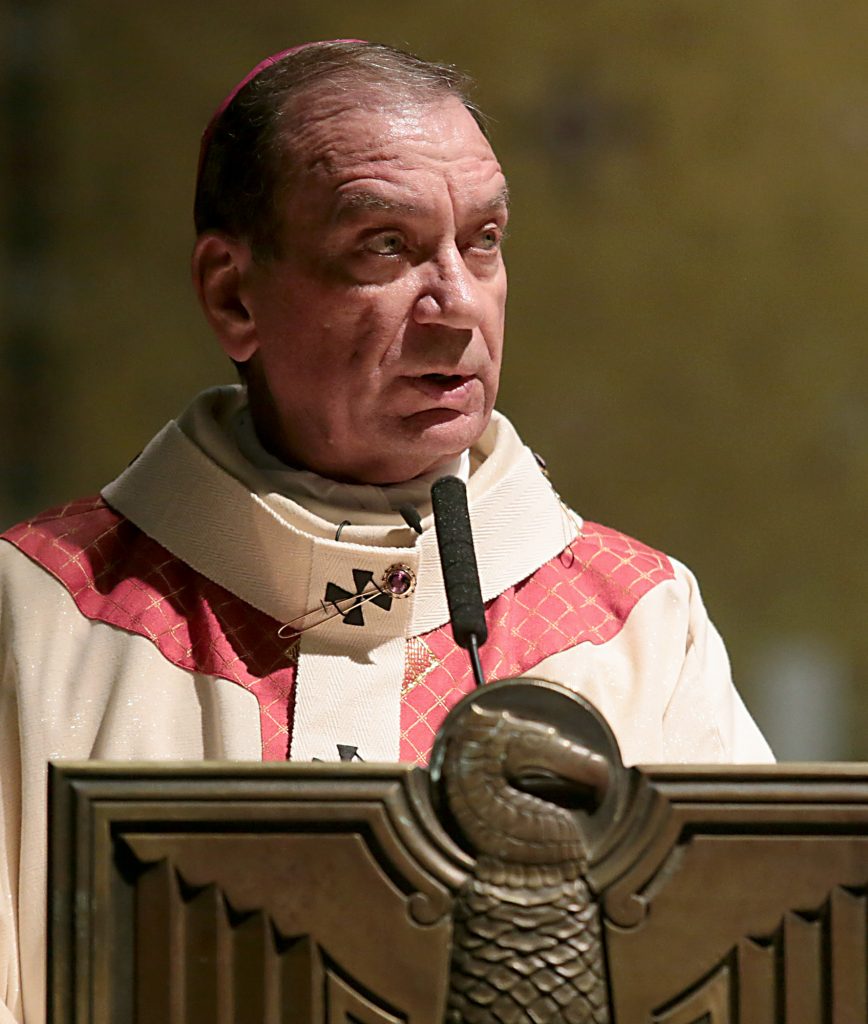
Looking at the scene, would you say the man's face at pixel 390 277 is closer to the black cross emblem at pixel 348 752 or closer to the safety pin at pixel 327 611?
the safety pin at pixel 327 611

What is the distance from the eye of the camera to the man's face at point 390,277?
176 centimetres

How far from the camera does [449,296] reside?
1751mm

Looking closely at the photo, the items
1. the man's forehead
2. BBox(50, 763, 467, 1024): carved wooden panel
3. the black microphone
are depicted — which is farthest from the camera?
the man's forehead

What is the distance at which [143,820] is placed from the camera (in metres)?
1.17

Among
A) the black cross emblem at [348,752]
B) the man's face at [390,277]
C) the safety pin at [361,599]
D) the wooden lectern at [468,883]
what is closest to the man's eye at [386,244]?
the man's face at [390,277]

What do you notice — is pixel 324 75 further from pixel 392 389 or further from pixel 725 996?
pixel 725 996

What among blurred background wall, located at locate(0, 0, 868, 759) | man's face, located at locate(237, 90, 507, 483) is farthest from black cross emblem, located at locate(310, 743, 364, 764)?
blurred background wall, located at locate(0, 0, 868, 759)

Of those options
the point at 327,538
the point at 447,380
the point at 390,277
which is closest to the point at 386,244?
the point at 390,277

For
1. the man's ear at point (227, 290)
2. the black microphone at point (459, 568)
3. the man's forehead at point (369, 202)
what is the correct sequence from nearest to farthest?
the black microphone at point (459, 568) < the man's forehead at point (369, 202) < the man's ear at point (227, 290)

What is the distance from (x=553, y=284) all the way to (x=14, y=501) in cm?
98

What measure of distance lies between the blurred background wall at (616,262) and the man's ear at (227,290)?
4.48 feet

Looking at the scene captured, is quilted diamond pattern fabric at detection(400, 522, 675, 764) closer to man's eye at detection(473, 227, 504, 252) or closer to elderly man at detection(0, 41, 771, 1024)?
elderly man at detection(0, 41, 771, 1024)

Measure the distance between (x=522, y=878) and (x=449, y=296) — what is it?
2.31 ft

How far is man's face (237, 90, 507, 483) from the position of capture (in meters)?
1.76
